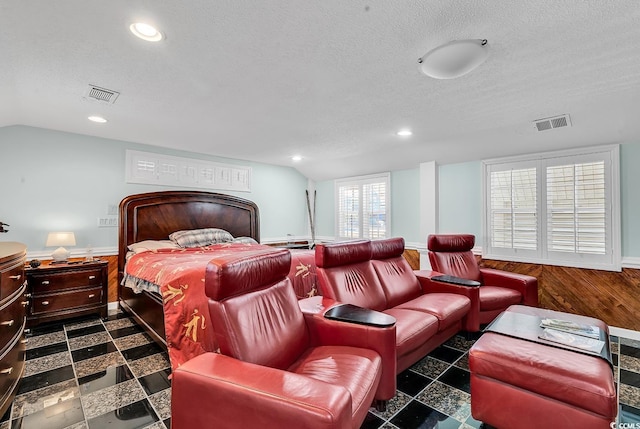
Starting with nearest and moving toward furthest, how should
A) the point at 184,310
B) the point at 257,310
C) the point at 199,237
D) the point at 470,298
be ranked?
1. the point at 257,310
2. the point at 184,310
3. the point at 470,298
4. the point at 199,237

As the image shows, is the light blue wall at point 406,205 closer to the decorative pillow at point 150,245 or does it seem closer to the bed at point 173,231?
the bed at point 173,231

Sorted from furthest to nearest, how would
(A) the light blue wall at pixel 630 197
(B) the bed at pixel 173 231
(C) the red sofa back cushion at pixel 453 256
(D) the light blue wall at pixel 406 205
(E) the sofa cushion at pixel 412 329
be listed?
(D) the light blue wall at pixel 406 205 → (C) the red sofa back cushion at pixel 453 256 → (A) the light blue wall at pixel 630 197 → (B) the bed at pixel 173 231 → (E) the sofa cushion at pixel 412 329

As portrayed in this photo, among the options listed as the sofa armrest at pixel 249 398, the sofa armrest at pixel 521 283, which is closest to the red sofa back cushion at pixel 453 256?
the sofa armrest at pixel 521 283

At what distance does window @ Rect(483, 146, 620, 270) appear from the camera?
3488mm

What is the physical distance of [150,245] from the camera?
159 inches

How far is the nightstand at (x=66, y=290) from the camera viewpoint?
3.39 meters

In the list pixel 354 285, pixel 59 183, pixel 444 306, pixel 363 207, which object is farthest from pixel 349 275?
pixel 59 183

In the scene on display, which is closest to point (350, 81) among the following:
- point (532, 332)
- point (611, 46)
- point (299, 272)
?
point (611, 46)

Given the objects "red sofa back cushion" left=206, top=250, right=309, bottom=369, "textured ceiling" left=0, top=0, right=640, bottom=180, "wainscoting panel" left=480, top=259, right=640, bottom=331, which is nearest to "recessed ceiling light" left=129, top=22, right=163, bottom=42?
"textured ceiling" left=0, top=0, right=640, bottom=180

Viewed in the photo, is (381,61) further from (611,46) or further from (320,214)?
(320,214)

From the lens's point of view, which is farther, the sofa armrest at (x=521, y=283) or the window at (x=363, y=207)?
the window at (x=363, y=207)

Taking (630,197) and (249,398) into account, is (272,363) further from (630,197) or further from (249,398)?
(630,197)

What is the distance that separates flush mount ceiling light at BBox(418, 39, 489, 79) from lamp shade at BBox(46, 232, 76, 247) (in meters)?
4.25

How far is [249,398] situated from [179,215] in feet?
13.4
